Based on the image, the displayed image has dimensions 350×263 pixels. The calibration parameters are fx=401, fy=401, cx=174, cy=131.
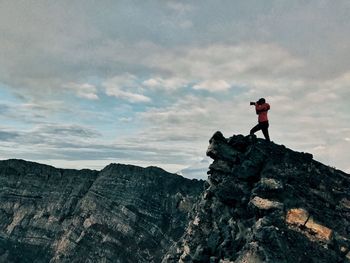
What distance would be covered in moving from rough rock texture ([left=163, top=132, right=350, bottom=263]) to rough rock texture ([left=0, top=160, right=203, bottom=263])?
30752 mm

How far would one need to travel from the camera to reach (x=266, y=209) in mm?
23984

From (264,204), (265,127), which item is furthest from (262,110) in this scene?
(264,204)

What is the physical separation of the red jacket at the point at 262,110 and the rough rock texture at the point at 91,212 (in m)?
33.8

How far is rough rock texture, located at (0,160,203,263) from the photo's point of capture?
194 ft

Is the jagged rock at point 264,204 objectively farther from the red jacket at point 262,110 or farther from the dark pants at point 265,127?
the red jacket at point 262,110

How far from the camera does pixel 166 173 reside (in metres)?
66.8

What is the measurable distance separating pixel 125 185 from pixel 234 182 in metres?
39.9

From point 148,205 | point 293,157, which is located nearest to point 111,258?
point 148,205

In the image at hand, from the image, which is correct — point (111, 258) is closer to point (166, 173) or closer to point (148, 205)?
point (148, 205)

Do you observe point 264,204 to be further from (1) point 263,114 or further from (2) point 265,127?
(1) point 263,114

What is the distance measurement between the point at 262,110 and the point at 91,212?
42.2 m

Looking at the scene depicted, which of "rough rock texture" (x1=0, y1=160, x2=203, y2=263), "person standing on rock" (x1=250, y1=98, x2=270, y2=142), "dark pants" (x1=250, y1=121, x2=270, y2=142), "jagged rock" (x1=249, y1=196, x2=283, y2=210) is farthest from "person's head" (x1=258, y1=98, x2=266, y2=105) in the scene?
"rough rock texture" (x1=0, y1=160, x2=203, y2=263)

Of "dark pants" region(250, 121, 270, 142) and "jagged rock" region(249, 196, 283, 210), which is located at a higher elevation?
"dark pants" region(250, 121, 270, 142)

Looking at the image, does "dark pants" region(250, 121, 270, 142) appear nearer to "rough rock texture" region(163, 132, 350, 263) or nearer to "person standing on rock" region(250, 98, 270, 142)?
"person standing on rock" region(250, 98, 270, 142)
